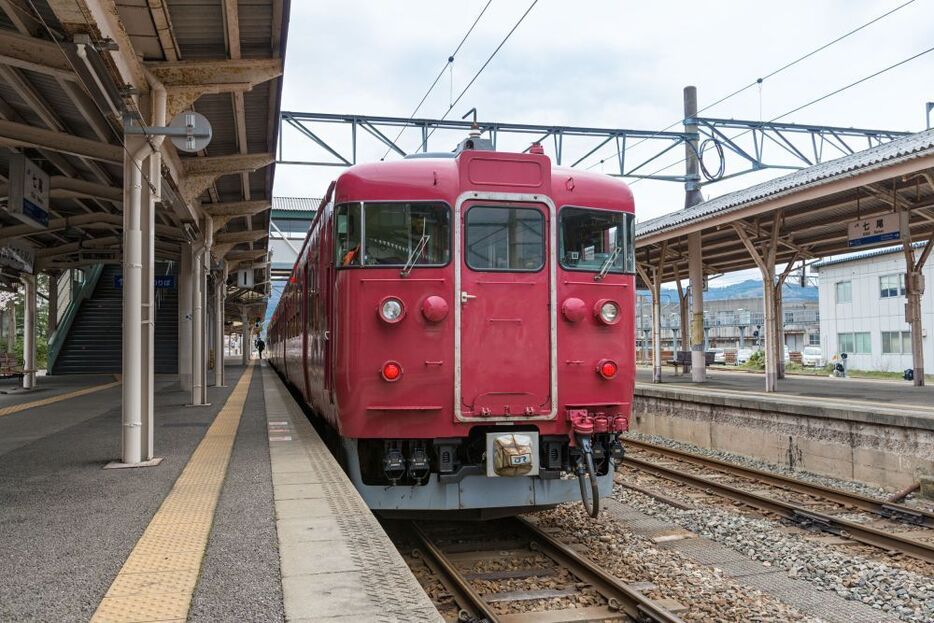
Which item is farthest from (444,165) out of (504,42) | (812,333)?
(812,333)

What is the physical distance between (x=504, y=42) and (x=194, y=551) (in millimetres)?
8336

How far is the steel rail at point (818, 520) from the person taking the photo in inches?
246

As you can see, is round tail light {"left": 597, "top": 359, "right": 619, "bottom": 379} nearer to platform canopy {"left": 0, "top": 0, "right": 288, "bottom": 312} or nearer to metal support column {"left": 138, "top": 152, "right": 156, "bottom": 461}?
metal support column {"left": 138, "top": 152, "right": 156, "bottom": 461}

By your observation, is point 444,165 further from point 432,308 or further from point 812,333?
point 812,333

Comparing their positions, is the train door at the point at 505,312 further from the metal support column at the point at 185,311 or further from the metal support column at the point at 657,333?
the metal support column at the point at 657,333

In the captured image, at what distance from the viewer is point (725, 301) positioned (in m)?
71.6

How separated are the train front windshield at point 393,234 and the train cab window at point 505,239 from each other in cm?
22

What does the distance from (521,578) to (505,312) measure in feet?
6.53

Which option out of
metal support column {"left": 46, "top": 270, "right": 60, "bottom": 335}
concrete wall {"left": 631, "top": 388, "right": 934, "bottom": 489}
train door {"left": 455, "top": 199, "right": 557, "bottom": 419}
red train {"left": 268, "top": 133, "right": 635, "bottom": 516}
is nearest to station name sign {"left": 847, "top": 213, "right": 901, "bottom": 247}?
concrete wall {"left": 631, "top": 388, "right": 934, "bottom": 489}

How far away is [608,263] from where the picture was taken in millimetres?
6109

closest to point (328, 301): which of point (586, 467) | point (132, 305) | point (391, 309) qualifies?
point (391, 309)

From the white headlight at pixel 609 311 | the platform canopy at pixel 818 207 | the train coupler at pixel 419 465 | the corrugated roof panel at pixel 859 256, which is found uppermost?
the corrugated roof panel at pixel 859 256

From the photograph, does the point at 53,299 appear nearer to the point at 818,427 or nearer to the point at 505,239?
the point at 505,239

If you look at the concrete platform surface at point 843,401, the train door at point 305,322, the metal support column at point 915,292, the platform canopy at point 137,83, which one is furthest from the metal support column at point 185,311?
the metal support column at point 915,292
